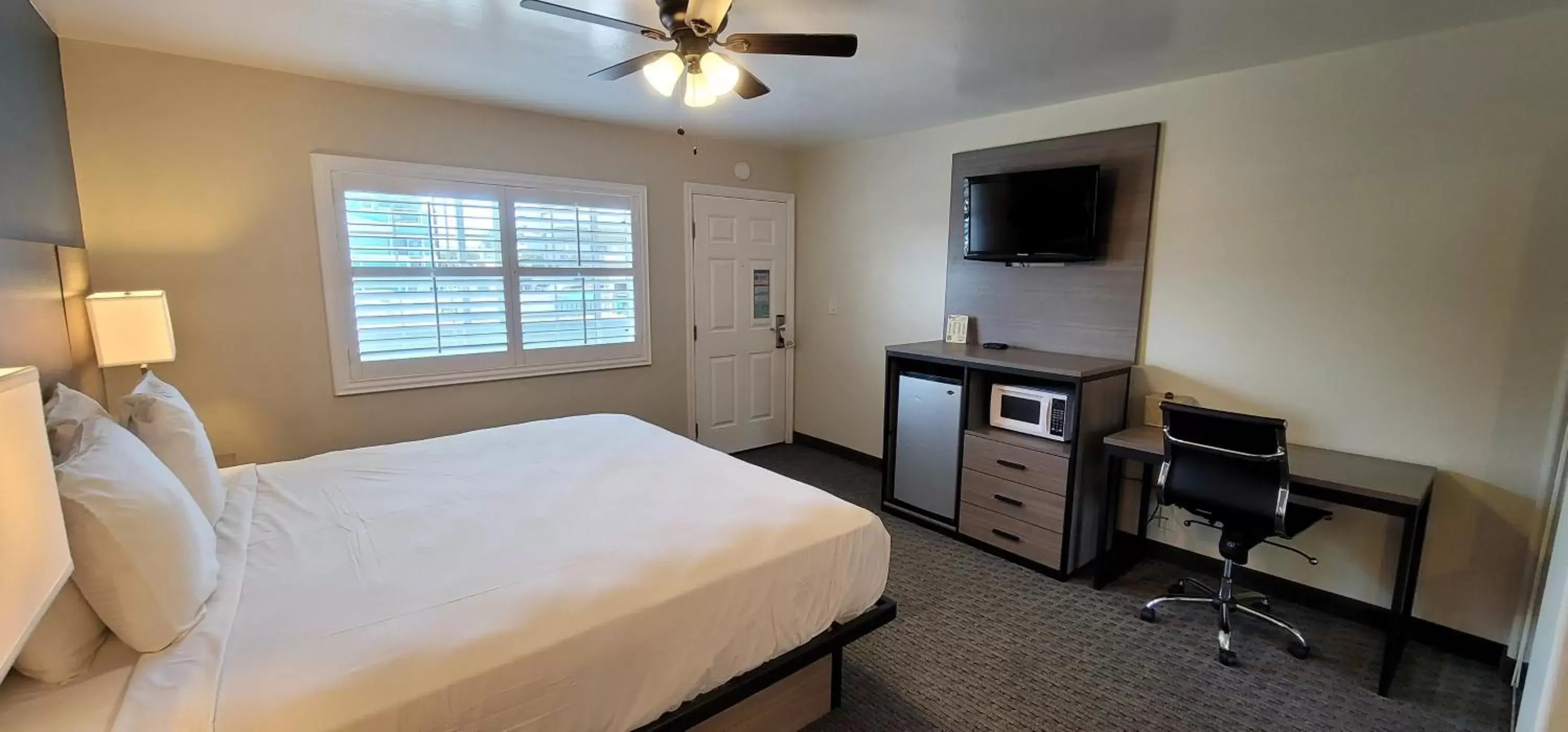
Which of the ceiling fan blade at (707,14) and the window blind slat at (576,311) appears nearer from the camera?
the ceiling fan blade at (707,14)

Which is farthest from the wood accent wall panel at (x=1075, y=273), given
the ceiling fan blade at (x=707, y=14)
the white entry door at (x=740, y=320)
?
the ceiling fan blade at (x=707, y=14)

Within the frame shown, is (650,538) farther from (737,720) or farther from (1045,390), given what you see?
(1045,390)

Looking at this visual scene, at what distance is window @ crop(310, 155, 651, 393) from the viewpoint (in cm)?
327

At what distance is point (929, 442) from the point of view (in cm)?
359

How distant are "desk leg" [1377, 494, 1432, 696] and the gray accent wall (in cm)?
446

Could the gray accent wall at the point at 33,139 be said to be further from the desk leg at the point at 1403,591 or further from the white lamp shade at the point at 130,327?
the desk leg at the point at 1403,591

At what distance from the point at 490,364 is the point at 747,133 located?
227cm

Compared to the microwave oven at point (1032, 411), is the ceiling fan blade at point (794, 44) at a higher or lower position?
higher

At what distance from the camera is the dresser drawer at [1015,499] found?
304 cm

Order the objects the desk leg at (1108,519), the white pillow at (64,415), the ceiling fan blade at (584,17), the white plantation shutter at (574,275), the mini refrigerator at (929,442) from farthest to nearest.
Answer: the white plantation shutter at (574,275) < the mini refrigerator at (929,442) < the desk leg at (1108,519) < the ceiling fan blade at (584,17) < the white pillow at (64,415)

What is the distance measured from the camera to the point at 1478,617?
7.95 feet

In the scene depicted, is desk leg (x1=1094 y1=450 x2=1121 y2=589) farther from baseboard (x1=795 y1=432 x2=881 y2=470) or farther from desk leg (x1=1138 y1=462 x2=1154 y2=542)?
baseboard (x1=795 y1=432 x2=881 y2=470)

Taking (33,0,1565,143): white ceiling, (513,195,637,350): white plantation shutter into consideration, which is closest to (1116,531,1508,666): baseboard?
(33,0,1565,143): white ceiling

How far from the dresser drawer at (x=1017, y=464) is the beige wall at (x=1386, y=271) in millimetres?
703
